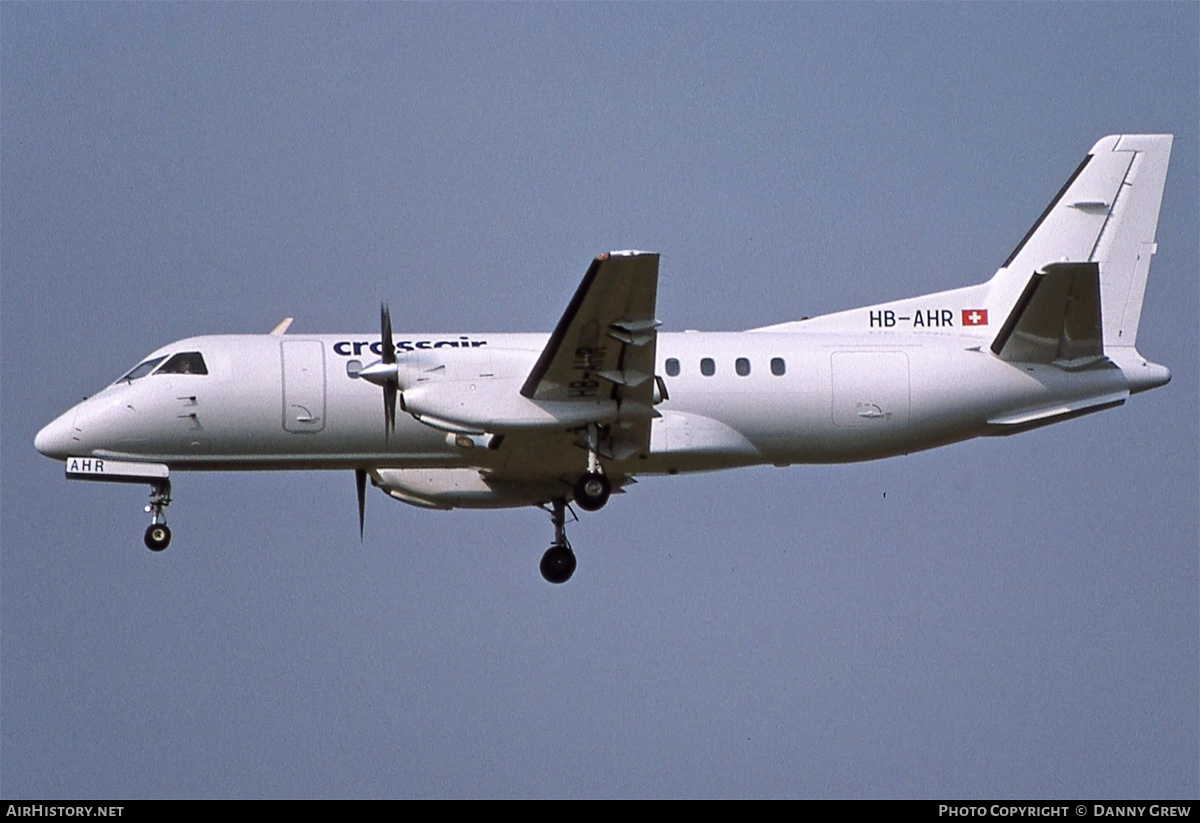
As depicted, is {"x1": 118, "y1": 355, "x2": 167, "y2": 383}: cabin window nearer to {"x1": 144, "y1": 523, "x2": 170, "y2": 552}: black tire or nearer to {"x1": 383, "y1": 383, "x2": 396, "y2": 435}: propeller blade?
{"x1": 144, "y1": 523, "x2": 170, "y2": 552}: black tire

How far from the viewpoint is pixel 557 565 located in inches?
1043

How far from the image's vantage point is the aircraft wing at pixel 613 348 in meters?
21.9

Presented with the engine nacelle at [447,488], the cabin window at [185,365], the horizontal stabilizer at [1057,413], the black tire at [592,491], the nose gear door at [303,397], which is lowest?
the black tire at [592,491]

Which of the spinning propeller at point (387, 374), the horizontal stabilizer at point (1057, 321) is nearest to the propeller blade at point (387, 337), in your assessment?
the spinning propeller at point (387, 374)

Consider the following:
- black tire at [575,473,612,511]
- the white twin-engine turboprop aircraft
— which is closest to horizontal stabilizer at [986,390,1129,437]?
the white twin-engine turboprop aircraft

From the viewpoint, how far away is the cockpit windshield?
81.9ft

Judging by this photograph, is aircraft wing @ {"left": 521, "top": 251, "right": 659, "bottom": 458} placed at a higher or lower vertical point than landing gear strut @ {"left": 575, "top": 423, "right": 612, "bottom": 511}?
higher

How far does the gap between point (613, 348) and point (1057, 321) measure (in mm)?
6130

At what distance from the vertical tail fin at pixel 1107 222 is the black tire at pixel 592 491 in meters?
6.54

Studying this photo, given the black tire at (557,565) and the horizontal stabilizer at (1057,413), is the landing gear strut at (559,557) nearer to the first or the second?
the black tire at (557,565)
